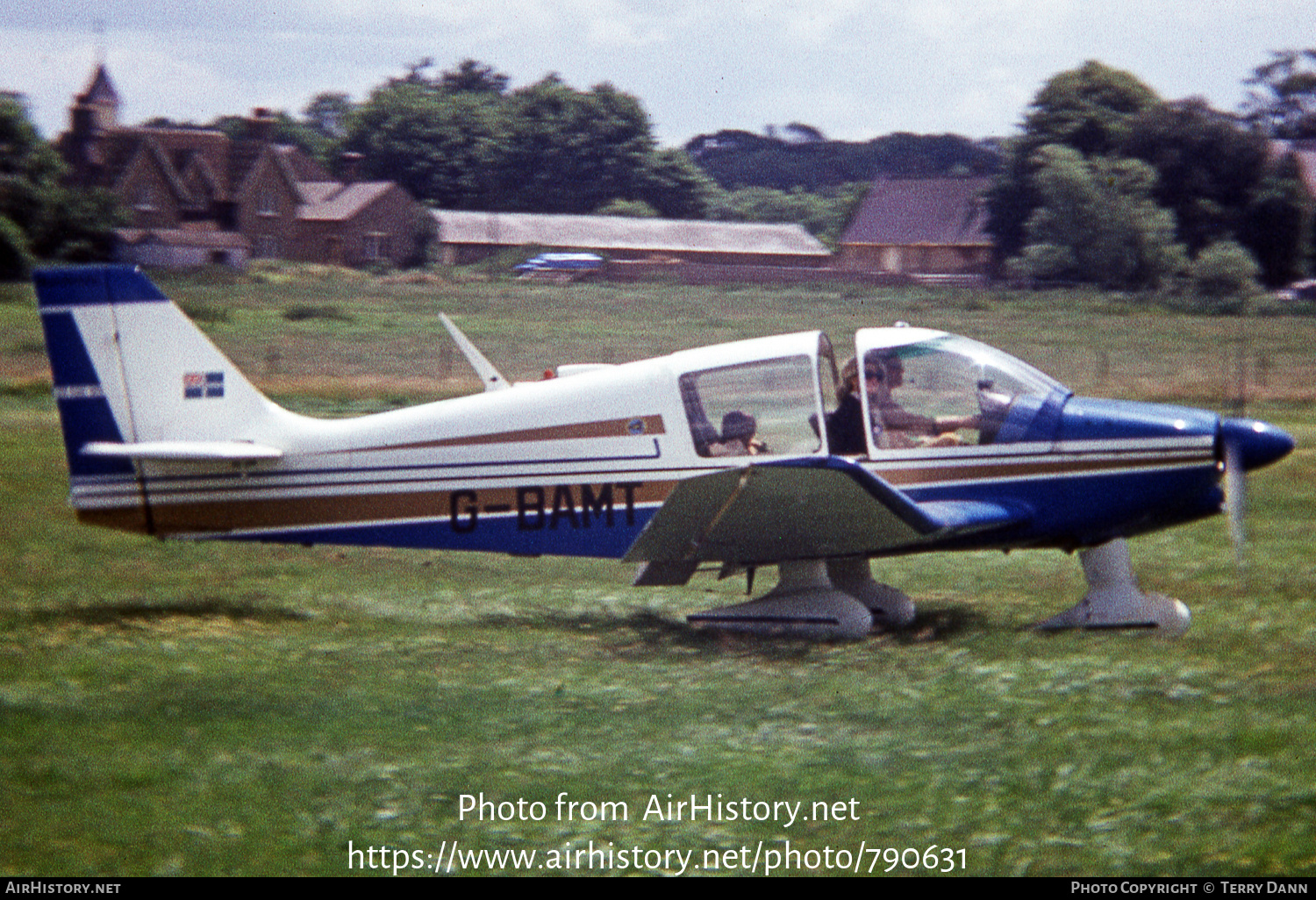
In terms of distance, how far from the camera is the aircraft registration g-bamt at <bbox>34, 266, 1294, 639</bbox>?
25.0 ft

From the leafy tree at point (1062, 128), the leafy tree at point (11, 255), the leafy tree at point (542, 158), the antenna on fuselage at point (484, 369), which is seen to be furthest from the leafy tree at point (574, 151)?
the antenna on fuselage at point (484, 369)

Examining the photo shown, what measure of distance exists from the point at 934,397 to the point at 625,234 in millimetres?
28344

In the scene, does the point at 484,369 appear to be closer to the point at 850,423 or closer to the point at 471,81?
the point at 850,423

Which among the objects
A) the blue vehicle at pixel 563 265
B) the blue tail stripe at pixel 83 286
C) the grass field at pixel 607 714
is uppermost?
the blue vehicle at pixel 563 265

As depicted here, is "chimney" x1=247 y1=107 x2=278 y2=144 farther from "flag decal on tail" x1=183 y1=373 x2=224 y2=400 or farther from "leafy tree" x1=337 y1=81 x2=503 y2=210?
"flag decal on tail" x1=183 y1=373 x2=224 y2=400

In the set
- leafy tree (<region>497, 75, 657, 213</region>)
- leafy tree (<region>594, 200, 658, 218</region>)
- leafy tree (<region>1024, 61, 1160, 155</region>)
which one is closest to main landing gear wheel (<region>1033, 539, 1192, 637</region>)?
leafy tree (<region>594, 200, 658, 218</region>)

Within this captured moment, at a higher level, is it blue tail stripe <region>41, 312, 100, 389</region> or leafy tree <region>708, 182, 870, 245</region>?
leafy tree <region>708, 182, 870, 245</region>

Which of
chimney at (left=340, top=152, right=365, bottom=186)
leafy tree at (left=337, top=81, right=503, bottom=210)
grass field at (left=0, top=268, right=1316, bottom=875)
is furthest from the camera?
chimney at (left=340, top=152, right=365, bottom=186)

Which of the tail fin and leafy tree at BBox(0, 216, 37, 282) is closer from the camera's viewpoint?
the tail fin

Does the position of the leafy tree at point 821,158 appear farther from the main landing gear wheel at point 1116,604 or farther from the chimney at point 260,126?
the main landing gear wheel at point 1116,604

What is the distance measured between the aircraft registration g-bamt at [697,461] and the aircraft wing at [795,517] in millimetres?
18

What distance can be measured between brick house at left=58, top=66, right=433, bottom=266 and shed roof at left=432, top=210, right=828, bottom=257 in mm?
1433

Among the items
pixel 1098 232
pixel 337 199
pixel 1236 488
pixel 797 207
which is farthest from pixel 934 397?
pixel 797 207

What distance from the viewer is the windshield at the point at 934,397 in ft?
26.0
